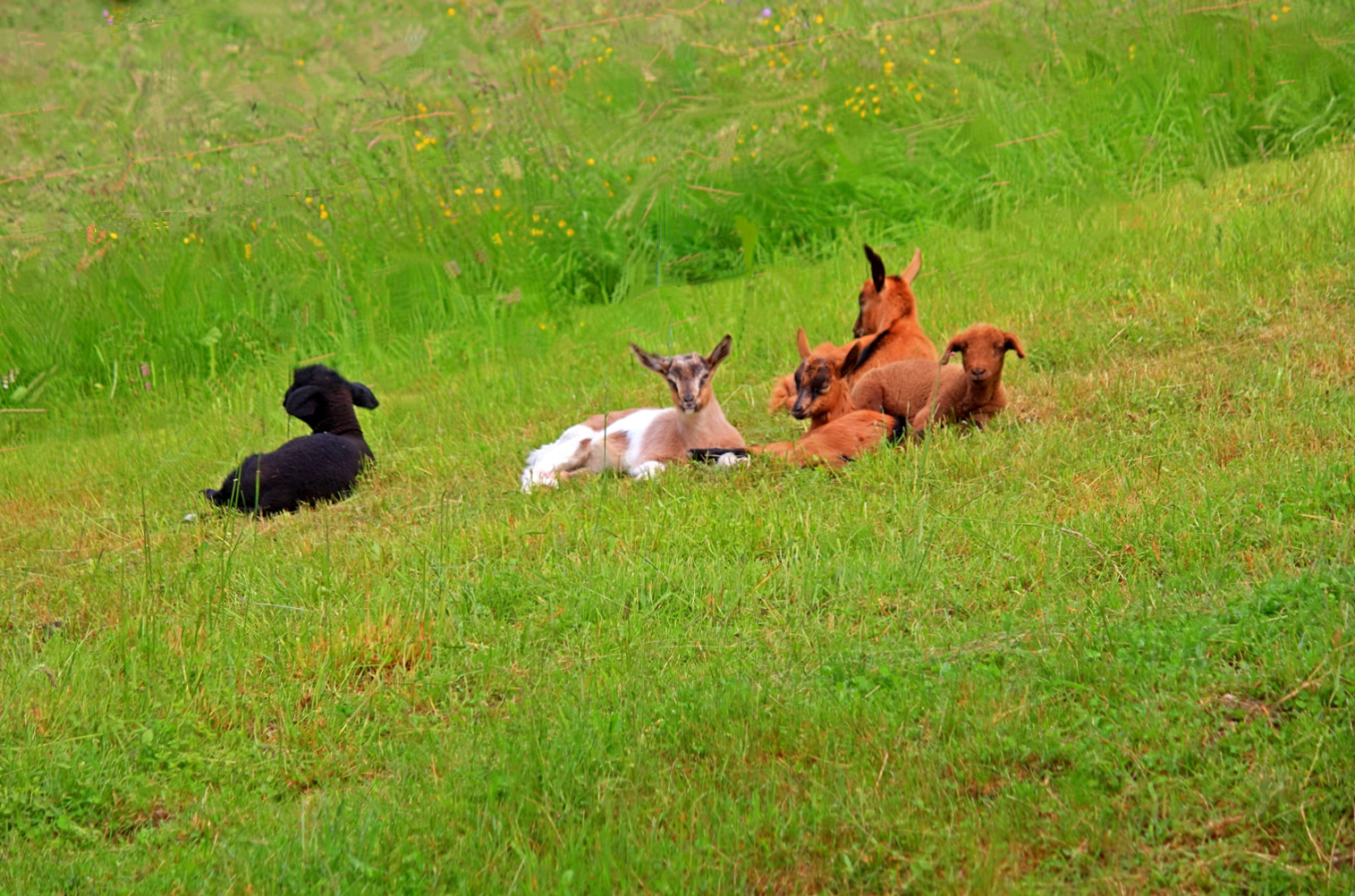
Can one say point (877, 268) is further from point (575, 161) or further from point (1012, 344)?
point (575, 161)

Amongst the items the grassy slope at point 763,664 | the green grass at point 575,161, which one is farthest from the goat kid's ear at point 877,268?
the green grass at point 575,161

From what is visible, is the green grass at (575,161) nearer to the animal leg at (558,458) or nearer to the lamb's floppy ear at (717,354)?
the animal leg at (558,458)

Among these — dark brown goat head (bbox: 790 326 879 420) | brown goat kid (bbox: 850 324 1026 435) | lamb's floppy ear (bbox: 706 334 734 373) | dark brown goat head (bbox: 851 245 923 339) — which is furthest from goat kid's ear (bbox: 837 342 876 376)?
dark brown goat head (bbox: 851 245 923 339)

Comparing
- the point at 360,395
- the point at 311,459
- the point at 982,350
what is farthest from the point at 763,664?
the point at 360,395

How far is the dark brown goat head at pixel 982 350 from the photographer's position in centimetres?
741

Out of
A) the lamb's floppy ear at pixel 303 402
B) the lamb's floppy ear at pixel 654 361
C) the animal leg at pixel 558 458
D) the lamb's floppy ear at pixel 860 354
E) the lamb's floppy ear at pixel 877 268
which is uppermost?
the lamb's floppy ear at pixel 877 268

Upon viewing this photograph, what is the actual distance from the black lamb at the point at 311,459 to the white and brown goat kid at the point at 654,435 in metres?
1.18

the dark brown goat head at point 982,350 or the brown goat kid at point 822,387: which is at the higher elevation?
the dark brown goat head at point 982,350

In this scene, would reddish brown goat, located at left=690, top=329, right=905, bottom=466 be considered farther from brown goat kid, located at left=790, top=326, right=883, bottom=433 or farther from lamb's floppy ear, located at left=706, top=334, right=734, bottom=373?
lamb's floppy ear, located at left=706, top=334, right=734, bottom=373

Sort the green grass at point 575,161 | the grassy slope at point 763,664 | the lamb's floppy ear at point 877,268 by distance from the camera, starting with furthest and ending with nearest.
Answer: the green grass at point 575,161
the lamb's floppy ear at point 877,268
the grassy slope at point 763,664

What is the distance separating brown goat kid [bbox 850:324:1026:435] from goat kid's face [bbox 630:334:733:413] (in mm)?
928

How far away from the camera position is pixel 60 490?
371 inches

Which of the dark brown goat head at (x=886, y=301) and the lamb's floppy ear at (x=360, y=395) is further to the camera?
the dark brown goat head at (x=886, y=301)

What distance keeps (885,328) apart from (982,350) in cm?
177
